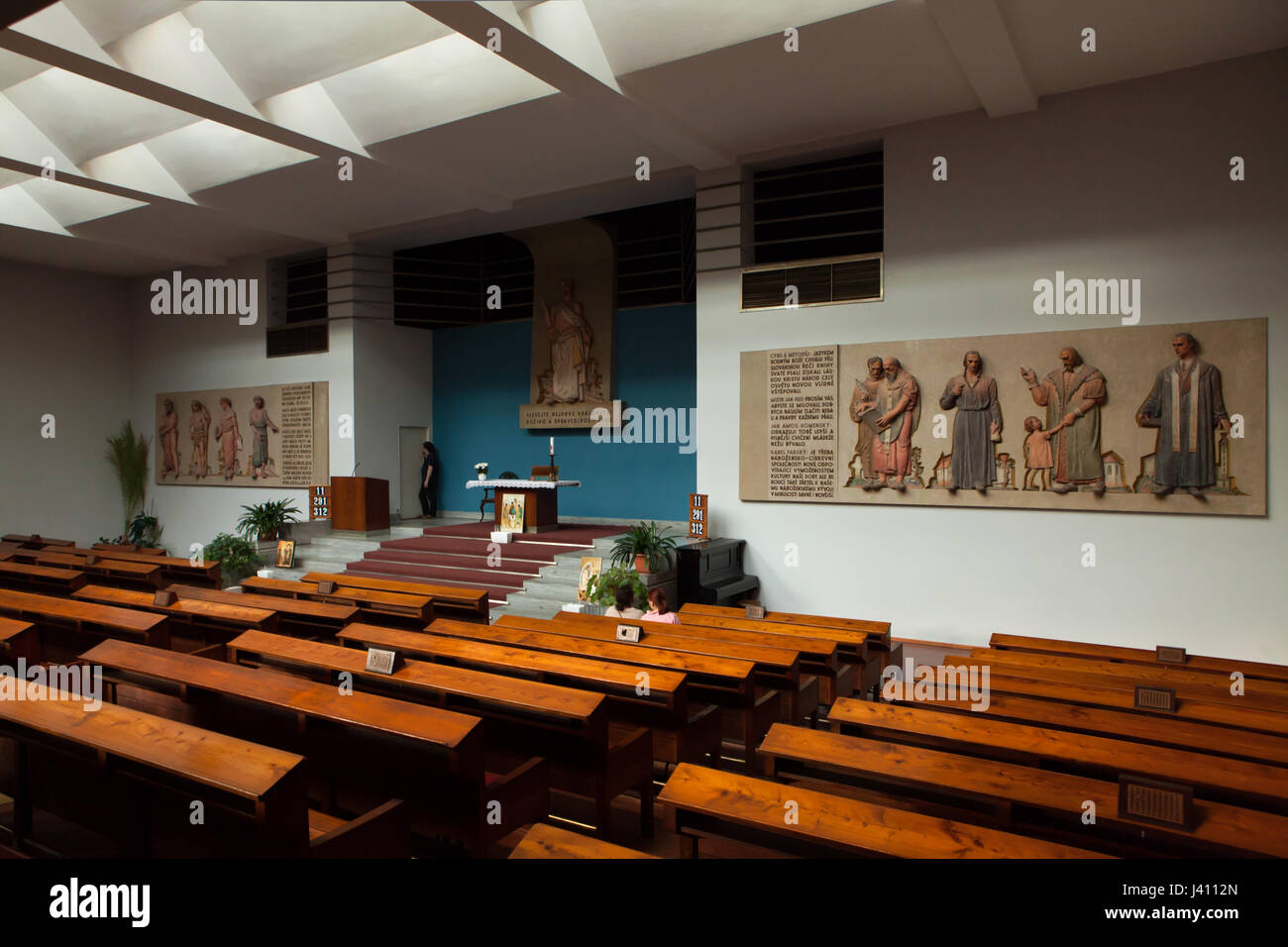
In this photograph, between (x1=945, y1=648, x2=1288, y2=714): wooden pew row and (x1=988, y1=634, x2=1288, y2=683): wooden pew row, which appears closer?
(x1=945, y1=648, x2=1288, y2=714): wooden pew row

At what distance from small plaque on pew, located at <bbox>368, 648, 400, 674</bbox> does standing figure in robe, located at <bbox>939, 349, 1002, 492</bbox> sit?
220 inches

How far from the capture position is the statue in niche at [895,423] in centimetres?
750

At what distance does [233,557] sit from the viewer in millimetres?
9617

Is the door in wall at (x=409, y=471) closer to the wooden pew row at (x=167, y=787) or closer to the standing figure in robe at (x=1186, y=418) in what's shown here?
the wooden pew row at (x=167, y=787)

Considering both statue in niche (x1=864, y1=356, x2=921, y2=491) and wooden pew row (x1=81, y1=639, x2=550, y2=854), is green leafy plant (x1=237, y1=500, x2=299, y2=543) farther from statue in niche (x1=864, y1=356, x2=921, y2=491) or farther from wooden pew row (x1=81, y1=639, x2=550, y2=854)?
statue in niche (x1=864, y1=356, x2=921, y2=491)

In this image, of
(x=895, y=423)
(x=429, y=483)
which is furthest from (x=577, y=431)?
(x=895, y=423)

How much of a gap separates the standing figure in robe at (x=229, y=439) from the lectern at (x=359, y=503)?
3009mm

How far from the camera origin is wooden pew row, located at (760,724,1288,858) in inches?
81.2

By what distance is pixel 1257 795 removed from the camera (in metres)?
2.34

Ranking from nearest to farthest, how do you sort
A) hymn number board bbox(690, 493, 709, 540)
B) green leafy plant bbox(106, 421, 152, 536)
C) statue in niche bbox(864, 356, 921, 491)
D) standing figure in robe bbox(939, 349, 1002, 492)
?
1. standing figure in robe bbox(939, 349, 1002, 492)
2. statue in niche bbox(864, 356, 921, 491)
3. hymn number board bbox(690, 493, 709, 540)
4. green leafy plant bbox(106, 421, 152, 536)

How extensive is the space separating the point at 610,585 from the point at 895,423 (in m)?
3.08

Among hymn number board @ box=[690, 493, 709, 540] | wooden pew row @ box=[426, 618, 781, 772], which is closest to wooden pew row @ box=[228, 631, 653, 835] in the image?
wooden pew row @ box=[426, 618, 781, 772]

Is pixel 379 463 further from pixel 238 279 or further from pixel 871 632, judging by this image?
pixel 871 632

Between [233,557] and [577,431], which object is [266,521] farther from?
[577,431]
